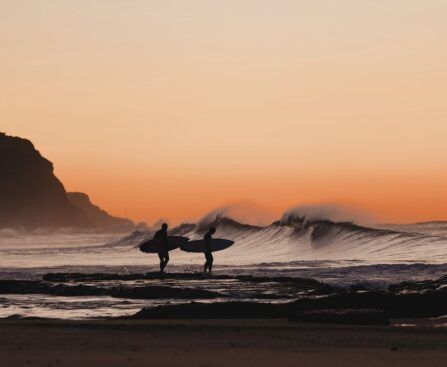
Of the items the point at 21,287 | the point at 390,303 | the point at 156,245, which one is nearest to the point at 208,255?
the point at 156,245

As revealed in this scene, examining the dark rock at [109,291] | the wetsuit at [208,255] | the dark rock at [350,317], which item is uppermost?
the wetsuit at [208,255]

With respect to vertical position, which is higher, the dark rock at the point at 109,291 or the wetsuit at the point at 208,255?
the wetsuit at the point at 208,255

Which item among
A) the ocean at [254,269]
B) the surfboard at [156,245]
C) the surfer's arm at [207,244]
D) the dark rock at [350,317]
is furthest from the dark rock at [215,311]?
the surfboard at [156,245]

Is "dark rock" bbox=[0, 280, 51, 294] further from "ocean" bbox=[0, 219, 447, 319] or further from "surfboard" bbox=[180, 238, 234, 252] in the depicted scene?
"surfboard" bbox=[180, 238, 234, 252]

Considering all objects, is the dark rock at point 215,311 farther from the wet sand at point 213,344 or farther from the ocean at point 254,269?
the ocean at point 254,269

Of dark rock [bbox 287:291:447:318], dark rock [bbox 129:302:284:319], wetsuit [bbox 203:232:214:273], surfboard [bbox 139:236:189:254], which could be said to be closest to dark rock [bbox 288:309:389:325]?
dark rock [bbox 129:302:284:319]

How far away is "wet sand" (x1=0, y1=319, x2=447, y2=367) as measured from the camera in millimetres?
10180

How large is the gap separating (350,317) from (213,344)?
3343mm

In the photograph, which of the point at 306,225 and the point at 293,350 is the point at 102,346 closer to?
the point at 293,350

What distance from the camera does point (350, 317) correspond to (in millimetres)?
14484

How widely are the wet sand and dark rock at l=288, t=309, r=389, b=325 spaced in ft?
1.24

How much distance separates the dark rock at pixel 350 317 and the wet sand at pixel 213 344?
38 cm

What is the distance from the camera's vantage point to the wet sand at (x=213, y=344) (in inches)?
401

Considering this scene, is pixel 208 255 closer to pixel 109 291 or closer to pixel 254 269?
pixel 254 269
